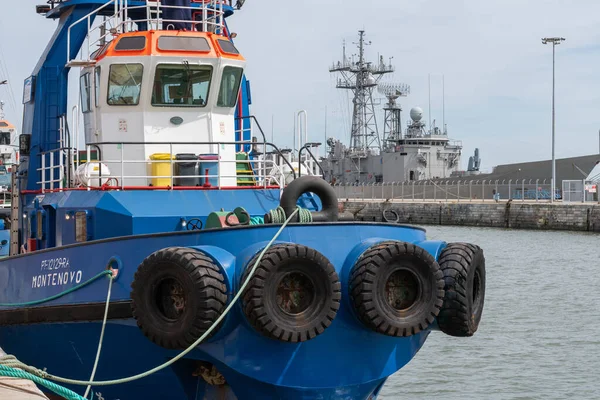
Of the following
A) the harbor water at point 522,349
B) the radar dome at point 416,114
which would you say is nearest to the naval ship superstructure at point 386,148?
the radar dome at point 416,114

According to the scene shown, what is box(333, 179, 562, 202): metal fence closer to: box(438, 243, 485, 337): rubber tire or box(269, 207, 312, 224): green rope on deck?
box(438, 243, 485, 337): rubber tire

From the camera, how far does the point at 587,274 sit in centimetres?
2650

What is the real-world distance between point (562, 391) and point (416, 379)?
84.8 inches

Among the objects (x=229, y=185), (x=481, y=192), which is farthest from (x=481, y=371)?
(x=481, y=192)

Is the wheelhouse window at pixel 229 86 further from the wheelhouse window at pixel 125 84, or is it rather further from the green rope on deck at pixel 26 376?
the green rope on deck at pixel 26 376

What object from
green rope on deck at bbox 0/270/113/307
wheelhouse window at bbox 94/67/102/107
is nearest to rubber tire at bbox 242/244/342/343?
green rope on deck at bbox 0/270/113/307

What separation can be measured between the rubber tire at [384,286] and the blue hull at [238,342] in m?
0.23

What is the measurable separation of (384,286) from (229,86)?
436 cm

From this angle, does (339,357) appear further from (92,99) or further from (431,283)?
(92,99)

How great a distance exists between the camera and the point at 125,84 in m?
11.5

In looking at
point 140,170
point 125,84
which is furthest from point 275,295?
point 125,84

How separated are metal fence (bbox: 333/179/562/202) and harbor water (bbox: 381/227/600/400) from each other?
31.0 metres

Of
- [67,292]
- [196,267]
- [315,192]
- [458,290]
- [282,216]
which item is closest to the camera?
[196,267]

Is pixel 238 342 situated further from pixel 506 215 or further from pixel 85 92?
pixel 506 215
